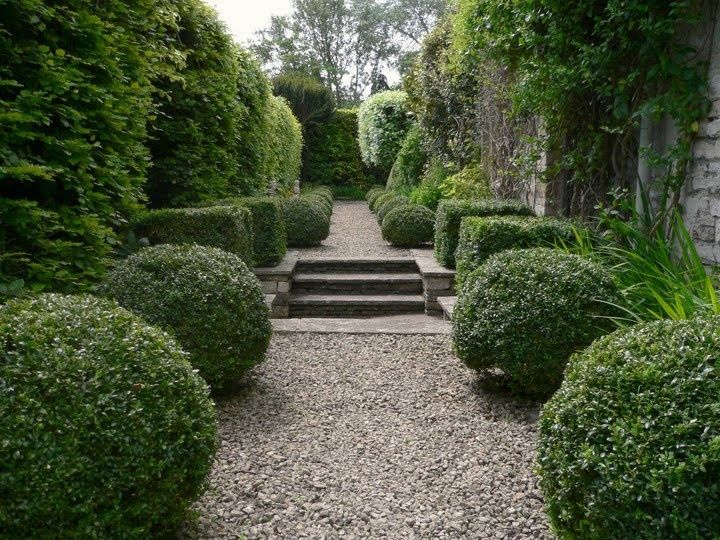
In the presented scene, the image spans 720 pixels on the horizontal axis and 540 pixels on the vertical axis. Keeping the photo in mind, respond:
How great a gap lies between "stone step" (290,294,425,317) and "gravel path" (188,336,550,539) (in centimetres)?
216

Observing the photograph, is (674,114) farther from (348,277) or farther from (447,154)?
(447,154)

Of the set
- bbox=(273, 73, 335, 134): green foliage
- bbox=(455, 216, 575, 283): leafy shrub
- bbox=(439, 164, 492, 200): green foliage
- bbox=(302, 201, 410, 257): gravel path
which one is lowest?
bbox=(302, 201, 410, 257): gravel path

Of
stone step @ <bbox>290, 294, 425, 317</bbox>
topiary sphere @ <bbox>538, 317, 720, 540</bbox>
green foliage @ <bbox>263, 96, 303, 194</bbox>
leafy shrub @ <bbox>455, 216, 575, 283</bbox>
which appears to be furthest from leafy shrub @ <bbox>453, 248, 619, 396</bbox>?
green foliage @ <bbox>263, 96, 303, 194</bbox>

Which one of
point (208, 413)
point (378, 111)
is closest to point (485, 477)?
point (208, 413)

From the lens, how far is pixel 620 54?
4.99 m

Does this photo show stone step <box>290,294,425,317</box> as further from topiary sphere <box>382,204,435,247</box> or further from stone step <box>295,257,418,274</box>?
topiary sphere <box>382,204,435,247</box>

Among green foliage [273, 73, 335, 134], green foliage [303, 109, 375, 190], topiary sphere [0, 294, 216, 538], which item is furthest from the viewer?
green foliage [303, 109, 375, 190]

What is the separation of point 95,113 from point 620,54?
3976 mm

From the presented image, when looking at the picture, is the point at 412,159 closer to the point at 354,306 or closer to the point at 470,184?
the point at 470,184

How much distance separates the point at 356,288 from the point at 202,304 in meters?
3.91

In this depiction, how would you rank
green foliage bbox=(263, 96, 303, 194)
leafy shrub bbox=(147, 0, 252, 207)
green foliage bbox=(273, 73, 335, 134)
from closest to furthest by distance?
leafy shrub bbox=(147, 0, 252, 207) < green foliage bbox=(263, 96, 303, 194) < green foliage bbox=(273, 73, 335, 134)

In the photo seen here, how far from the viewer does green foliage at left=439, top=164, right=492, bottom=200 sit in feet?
30.7

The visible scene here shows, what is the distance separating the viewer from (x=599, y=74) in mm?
5098

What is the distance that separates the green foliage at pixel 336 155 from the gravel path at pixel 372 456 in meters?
18.8
